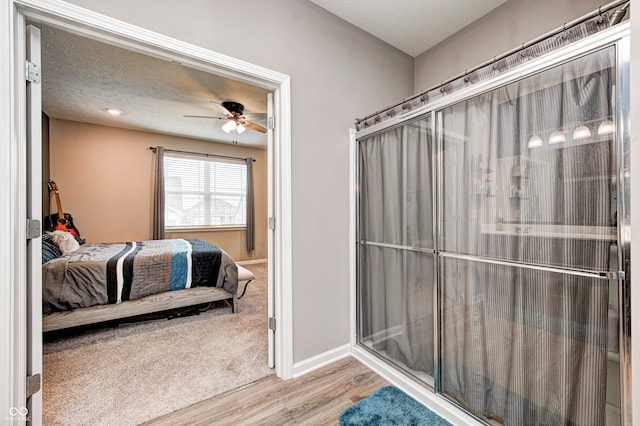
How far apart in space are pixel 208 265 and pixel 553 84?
3.33 metres

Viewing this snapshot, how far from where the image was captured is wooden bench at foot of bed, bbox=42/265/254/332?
2434mm

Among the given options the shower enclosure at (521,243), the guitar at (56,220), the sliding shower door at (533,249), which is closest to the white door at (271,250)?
the shower enclosure at (521,243)

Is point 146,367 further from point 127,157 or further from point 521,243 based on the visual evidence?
point 127,157

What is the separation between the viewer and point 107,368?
206 cm

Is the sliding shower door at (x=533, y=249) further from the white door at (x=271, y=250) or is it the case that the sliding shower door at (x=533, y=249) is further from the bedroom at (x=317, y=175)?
the white door at (x=271, y=250)

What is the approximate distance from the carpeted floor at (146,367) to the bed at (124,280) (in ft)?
0.77

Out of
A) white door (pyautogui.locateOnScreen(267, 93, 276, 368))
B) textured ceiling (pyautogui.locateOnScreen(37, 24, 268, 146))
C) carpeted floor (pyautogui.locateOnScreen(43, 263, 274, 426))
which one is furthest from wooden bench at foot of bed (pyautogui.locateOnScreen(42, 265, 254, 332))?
textured ceiling (pyautogui.locateOnScreen(37, 24, 268, 146))

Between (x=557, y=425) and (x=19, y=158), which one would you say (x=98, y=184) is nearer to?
(x=19, y=158)

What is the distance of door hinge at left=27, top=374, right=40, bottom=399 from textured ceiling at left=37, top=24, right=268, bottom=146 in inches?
92.0

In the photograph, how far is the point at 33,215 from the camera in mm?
1283

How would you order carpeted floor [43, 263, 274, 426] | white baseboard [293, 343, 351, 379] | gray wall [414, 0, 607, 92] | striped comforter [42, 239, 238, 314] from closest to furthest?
carpeted floor [43, 263, 274, 426], gray wall [414, 0, 607, 92], white baseboard [293, 343, 351, 379], striped comforter [42, 239, 238, 314]

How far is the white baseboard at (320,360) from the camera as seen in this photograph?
1.96 meters

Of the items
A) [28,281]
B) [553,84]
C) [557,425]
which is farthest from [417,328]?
[28,281]

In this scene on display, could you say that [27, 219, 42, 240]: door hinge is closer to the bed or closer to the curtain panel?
the bed
